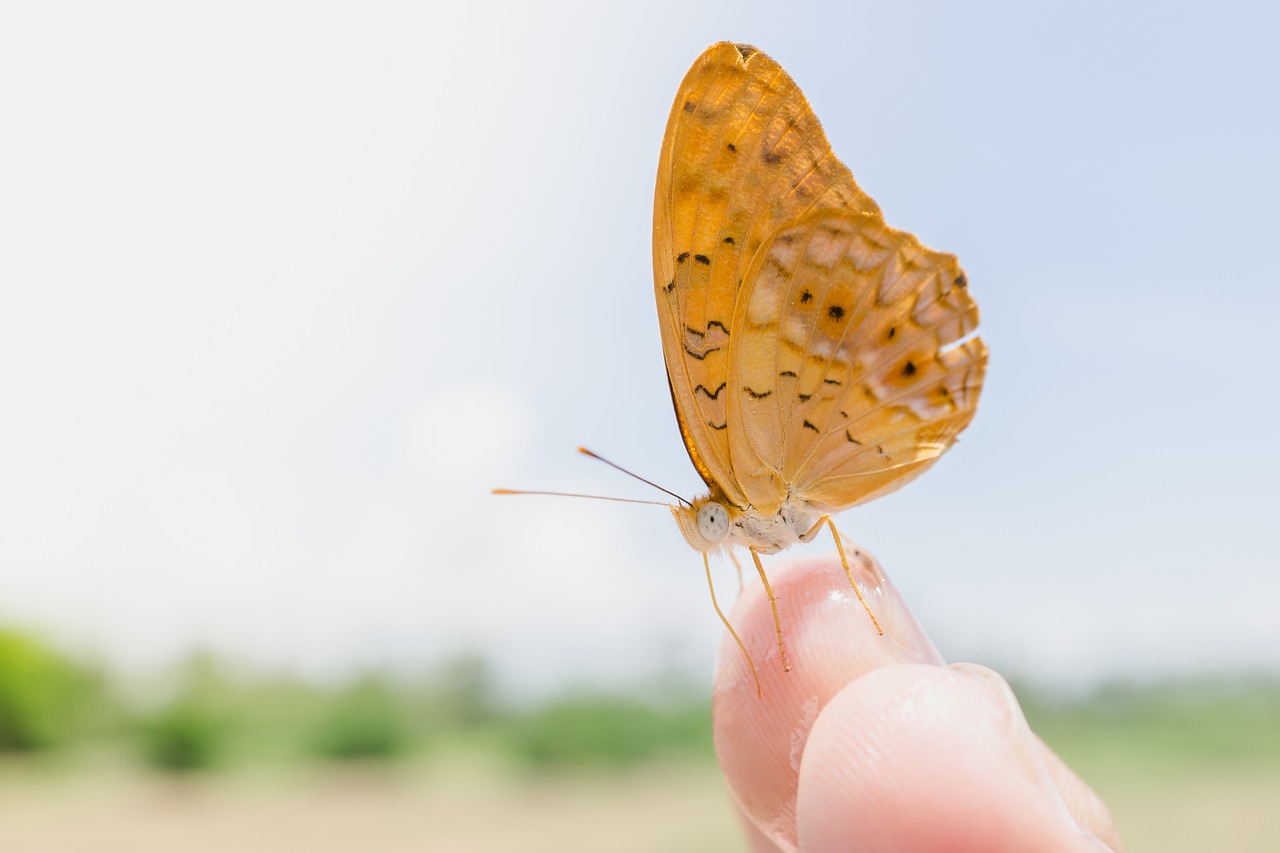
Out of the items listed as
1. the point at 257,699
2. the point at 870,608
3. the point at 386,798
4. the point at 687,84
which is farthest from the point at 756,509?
the point at 257,699

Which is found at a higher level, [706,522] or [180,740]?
[706,522]

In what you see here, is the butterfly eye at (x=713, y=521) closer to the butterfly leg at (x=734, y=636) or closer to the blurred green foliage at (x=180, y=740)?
the butterfly leg at (x=734, y=636)

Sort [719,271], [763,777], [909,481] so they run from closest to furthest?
[763,777]
[719,271]
[909,481]

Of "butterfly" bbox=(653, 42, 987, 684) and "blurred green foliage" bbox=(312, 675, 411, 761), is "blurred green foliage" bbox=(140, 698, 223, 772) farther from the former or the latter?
"butterfly" bbox=(653, 42, 987, 684)

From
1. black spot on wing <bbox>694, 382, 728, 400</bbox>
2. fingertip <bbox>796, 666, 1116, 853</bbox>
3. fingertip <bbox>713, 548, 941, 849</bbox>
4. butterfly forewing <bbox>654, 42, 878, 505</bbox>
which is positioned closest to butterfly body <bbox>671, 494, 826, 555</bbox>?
fingertip <bbox>713, 548, 941, 849</bbox>

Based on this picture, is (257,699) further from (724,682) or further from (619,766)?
(724,682)

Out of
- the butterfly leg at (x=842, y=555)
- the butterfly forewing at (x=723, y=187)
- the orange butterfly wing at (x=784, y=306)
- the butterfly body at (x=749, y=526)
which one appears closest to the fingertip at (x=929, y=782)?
the butterfly leg at (x=842, y=555)

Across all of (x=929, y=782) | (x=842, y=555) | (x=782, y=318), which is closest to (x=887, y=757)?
(x=929, y=782)

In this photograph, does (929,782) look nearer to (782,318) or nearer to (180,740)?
(782,318)
